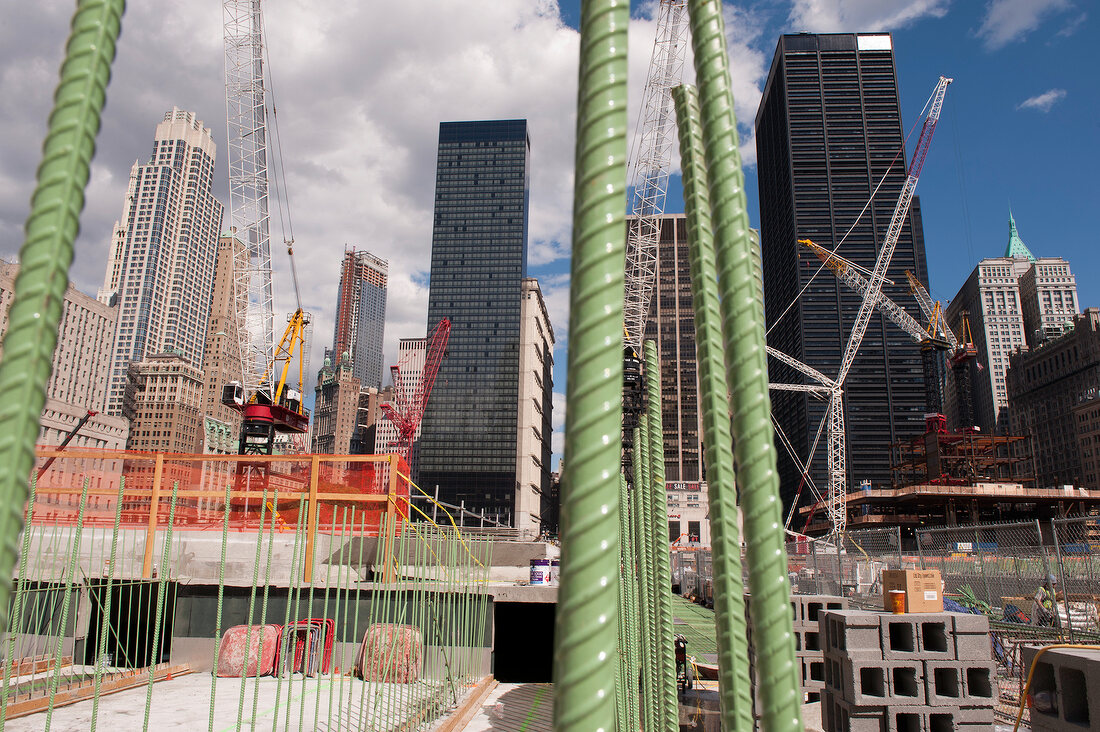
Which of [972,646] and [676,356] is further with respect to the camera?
[676,356]

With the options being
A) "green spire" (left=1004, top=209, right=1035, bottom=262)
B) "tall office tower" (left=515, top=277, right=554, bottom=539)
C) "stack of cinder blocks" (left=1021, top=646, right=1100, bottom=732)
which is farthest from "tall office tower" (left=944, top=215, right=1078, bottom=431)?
"stack of cinder blocks" (left=1021, top=646, right=1100, bottom=732)

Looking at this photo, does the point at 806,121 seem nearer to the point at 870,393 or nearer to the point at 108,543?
the point at 870,393

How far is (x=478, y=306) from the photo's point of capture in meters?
155

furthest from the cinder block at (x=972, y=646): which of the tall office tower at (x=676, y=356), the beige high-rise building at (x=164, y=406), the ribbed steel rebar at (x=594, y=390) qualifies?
the beige high-rise building at (x=164, y=406)

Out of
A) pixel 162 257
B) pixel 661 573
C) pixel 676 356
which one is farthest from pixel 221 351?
pixel 661 573

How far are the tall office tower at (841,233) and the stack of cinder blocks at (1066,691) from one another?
412 ft

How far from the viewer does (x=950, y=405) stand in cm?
18188

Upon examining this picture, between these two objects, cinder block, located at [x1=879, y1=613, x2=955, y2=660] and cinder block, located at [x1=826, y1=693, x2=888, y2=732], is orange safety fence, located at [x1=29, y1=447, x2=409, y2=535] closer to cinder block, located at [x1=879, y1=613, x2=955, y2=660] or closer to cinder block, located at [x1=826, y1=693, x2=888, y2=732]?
cinder block, located at [x1=826, y1=693, x2=888, y2=732]

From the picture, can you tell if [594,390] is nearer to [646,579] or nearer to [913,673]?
[646,579]

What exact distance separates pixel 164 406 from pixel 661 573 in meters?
163

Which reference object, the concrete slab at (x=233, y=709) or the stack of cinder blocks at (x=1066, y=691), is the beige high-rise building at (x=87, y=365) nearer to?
the concrete slab at (x=233, y=709)

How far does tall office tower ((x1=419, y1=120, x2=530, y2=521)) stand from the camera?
139 m

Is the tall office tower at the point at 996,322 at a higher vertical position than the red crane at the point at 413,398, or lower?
higher

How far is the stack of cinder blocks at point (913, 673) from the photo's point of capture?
721 cm
